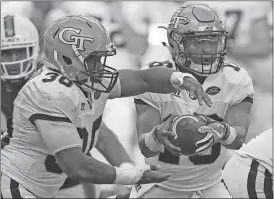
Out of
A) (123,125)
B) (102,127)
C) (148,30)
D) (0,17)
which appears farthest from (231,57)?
(102,127)

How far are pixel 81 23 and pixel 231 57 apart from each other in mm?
5156

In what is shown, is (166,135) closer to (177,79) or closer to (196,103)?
(177,79)

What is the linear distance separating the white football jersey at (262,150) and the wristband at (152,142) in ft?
2.14

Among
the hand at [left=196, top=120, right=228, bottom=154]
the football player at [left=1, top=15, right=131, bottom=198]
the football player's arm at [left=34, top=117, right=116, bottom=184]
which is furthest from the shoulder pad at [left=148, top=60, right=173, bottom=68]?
the football player at [left=1, top=15, right=131, bottom=198]

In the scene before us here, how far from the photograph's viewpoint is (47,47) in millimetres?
4676

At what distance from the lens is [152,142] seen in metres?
4.70

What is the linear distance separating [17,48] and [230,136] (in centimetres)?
186

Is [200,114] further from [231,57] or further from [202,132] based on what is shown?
[231,57]

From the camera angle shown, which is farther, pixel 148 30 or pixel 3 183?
pixel 148 30

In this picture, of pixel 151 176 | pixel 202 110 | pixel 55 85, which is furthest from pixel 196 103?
pixel 55 85

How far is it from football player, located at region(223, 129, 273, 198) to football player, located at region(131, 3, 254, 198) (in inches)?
3.8

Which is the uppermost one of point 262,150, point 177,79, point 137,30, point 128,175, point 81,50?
point 81,50

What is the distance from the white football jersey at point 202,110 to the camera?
500 centimetres

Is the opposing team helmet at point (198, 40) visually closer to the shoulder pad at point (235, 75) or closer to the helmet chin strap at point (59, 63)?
the shoulder pad at point (235, 75)
